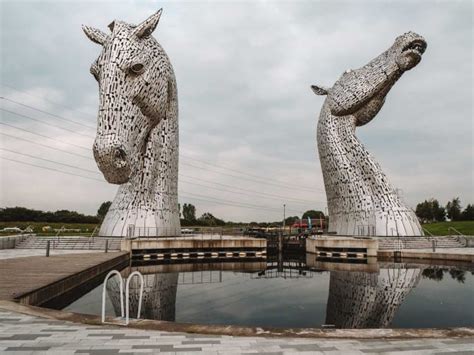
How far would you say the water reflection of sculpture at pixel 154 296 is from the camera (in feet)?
26.5

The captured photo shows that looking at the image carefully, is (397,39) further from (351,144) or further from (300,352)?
(300,352)

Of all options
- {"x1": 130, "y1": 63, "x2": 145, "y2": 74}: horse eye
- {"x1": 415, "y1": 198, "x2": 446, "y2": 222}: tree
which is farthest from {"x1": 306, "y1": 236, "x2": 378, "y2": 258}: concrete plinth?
{"x1": 415, "y1": 198, "x2": 446, "y2": 222}: tree

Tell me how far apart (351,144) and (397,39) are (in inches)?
244

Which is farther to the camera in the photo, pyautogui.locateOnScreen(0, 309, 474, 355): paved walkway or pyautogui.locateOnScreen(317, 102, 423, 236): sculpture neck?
pyautogui.locateOnScreen(317, 102, 423, 236): sculpture neck

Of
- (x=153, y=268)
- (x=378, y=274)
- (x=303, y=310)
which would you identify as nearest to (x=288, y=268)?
(x=378, y=274)

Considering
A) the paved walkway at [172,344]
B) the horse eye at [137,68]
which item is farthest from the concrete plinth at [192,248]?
the paved walkway at [172,344]

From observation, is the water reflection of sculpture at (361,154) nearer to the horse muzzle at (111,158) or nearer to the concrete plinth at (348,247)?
the concrete plinth at (348,247)

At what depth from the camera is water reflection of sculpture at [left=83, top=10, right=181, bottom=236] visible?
46.6ft

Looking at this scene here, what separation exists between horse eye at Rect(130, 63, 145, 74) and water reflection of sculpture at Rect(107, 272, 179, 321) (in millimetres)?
7868

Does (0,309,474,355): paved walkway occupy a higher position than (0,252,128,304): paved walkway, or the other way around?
(0,252,128,304): paved walkway

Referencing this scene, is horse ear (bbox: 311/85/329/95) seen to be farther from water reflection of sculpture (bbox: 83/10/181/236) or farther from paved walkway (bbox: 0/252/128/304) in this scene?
paved walkway (bbox: 0/252/128/304)

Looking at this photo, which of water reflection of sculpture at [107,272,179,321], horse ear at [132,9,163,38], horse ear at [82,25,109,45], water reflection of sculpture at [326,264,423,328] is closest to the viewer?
water reflection of sculpture at [326,264,423,328]

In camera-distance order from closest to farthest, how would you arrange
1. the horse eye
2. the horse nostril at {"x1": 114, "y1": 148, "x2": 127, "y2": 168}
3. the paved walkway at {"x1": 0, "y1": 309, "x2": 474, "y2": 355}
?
the paved walkway at {"x1": 0, "y1": 309, "x2": 474, "y2": 355} < the horse nostril at {"x1": 114, "y1": 148, "x2": 127, "y2": 168} < the horse eye

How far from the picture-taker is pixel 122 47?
48.9 ft
